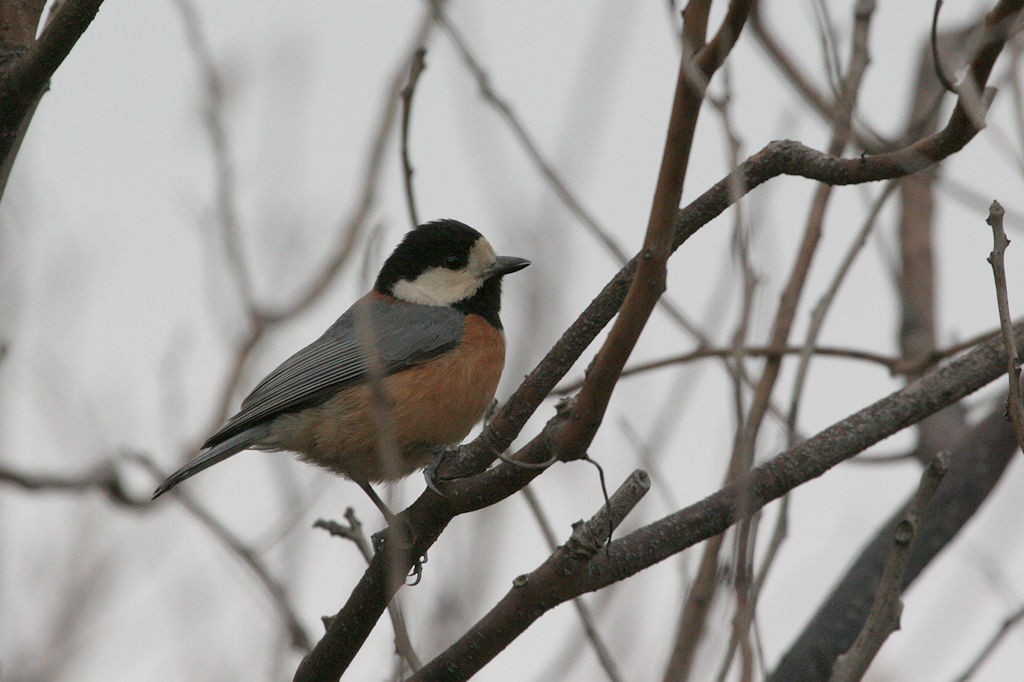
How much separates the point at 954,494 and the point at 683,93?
3.18 m

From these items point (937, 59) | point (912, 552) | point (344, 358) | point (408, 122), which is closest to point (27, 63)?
point (408, 122)

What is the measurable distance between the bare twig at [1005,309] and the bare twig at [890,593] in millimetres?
312

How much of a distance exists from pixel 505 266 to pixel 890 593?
147 inches

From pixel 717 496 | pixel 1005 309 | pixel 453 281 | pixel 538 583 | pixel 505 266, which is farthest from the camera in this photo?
pixel 453 281

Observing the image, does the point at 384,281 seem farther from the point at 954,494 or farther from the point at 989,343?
the point at 989,343

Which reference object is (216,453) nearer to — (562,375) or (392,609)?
(392,609)

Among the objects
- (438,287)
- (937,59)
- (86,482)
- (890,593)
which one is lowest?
(86,482)

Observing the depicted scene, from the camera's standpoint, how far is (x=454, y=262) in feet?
21.3

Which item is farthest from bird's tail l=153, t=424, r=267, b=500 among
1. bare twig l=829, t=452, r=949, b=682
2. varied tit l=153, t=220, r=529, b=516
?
bare twig l=829, t=452, r=949, b=682

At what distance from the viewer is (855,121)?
428 centimetres

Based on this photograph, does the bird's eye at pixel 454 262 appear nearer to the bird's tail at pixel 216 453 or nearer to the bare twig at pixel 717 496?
the bird's tail at pixel 216 453

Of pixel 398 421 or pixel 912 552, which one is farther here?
pixel 398 421

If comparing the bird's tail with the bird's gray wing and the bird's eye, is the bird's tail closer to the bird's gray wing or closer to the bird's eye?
the bird's gray wing

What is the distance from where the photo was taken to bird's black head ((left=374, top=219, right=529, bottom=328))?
6.39m
